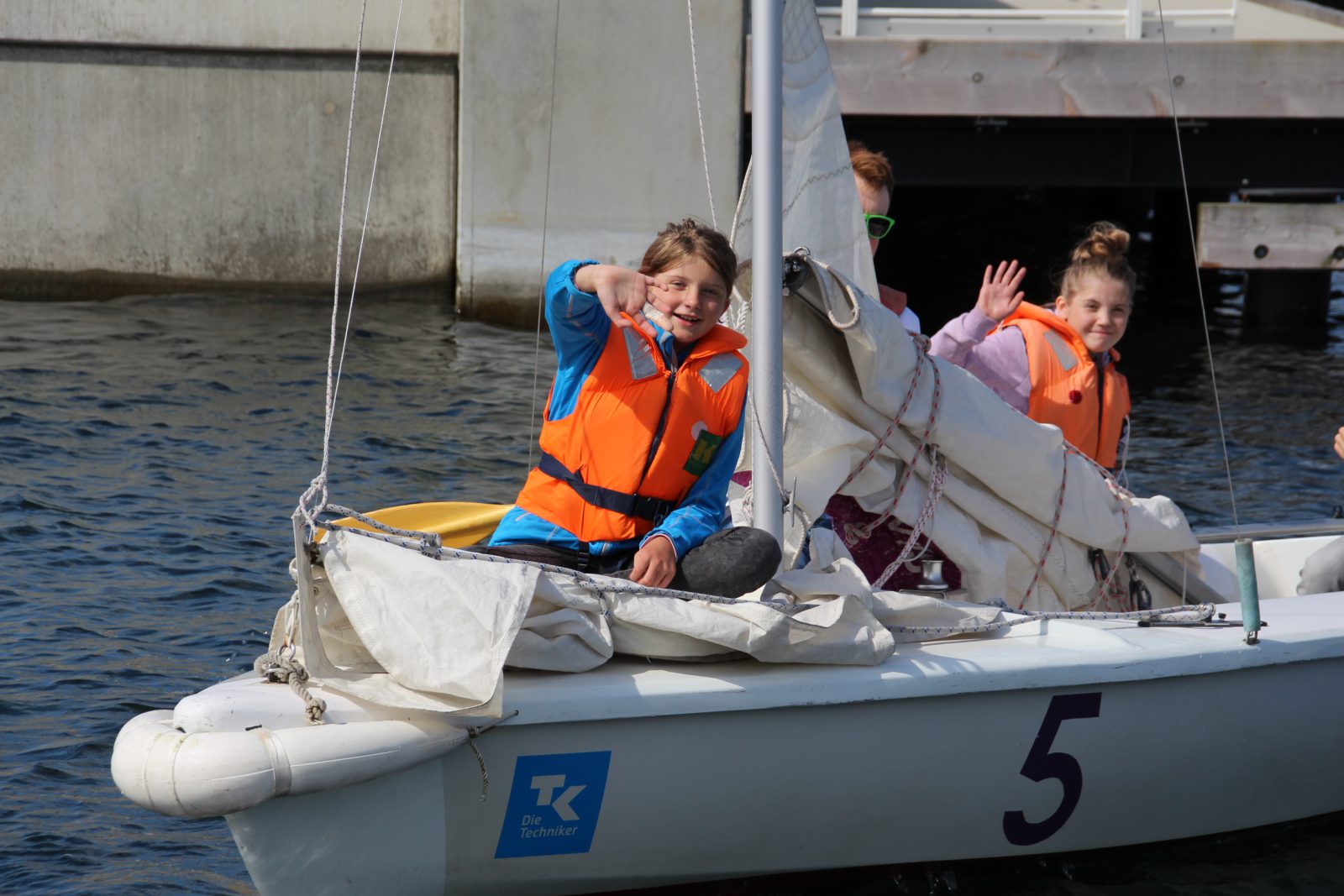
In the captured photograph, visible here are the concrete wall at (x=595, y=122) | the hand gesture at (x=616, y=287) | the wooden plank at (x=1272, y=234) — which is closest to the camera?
the hand gesture at (x=616, y=287)

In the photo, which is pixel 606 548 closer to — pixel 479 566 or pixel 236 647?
pixel 479 566

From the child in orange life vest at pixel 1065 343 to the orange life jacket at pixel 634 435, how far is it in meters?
1.13

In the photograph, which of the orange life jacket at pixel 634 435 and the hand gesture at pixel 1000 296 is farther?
the hand gesture at pixel 1000 296

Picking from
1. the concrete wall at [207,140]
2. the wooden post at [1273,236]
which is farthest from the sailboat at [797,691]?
the concrete wall at [207,140]

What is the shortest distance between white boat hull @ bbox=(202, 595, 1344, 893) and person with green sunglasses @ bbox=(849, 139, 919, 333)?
1.22m

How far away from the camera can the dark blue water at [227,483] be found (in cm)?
379

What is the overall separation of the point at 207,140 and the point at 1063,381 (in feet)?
27.7

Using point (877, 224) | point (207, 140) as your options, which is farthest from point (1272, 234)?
point (207, 140)

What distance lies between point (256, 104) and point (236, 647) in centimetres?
711

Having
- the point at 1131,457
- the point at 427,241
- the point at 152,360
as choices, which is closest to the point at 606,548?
the point at 1131,457

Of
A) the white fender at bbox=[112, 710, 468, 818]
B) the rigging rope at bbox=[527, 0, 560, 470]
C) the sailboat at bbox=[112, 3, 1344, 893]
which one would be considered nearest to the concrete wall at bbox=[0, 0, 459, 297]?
the rigging rope at bbox=[527, 0, 560, 470]

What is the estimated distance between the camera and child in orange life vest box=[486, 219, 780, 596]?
3227mm

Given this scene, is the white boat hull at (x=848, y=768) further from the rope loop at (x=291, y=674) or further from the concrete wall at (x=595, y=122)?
the concrete wall at (x=595, y=122)

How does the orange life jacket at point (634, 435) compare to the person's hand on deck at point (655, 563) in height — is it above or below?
above
